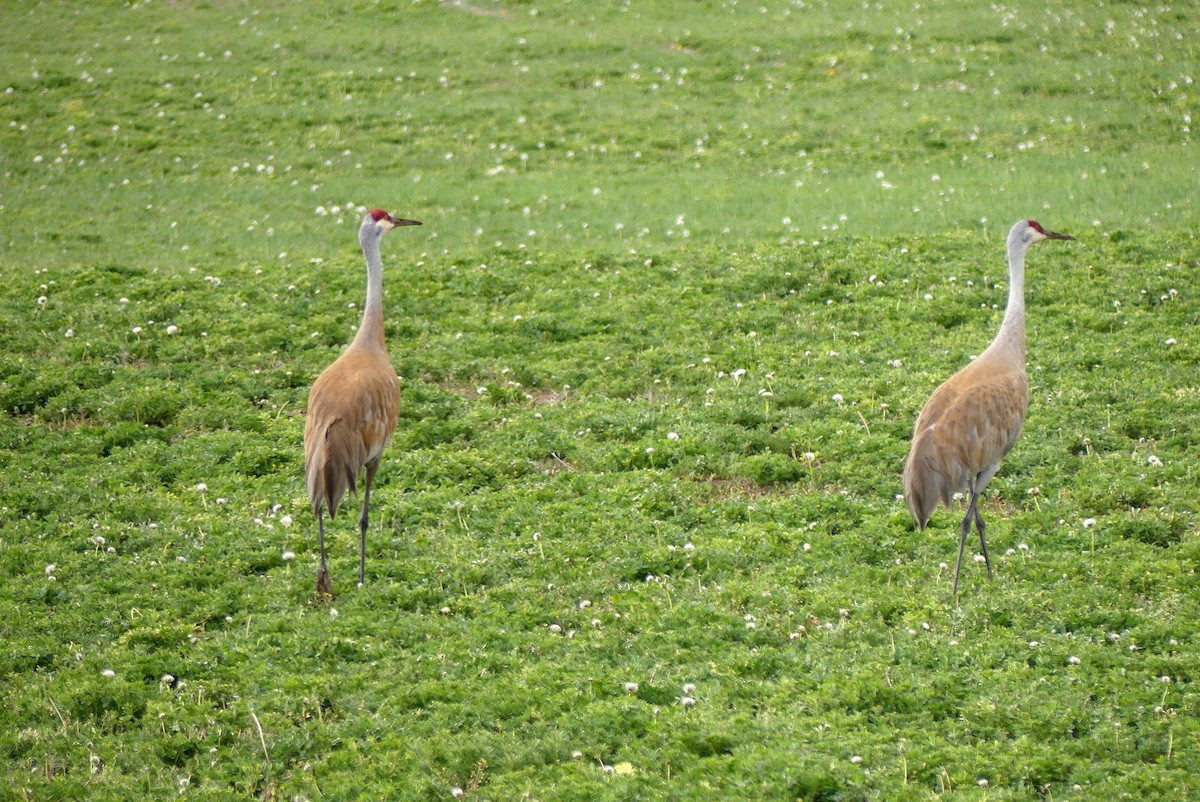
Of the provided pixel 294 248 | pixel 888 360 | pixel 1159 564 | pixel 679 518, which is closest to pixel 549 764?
pixel 679 518

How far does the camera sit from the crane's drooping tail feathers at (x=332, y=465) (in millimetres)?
8586

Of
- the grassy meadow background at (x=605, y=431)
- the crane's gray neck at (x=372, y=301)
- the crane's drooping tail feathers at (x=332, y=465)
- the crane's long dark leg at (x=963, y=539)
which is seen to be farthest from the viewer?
the crane's gray neck at (x=372, y=301)

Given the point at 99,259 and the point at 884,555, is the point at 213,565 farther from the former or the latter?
the point at 99,259

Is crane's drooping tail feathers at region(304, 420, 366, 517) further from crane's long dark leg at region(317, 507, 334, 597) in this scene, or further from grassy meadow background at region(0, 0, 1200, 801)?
grassy meadow background at region(0, 0, 1200, 801)

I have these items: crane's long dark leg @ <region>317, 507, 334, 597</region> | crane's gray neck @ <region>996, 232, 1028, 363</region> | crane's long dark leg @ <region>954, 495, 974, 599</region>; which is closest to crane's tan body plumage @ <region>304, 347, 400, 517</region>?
crane's long dark leg @ <region>317, 507, 334, 597</region>

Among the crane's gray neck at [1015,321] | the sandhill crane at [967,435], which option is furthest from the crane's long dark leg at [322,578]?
the crane's gray neck at [1015,321]

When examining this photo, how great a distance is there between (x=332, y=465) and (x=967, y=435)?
4403mm

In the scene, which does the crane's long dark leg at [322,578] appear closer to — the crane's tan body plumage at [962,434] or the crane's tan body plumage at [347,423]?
the crane's tan body plumage at [347,423]

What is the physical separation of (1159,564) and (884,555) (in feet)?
5.89

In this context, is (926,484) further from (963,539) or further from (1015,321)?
(1015,321)

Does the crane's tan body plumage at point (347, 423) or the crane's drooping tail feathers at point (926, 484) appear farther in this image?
the crane's tan body plumage at point (347, 423)

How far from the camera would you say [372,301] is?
988 centimetres

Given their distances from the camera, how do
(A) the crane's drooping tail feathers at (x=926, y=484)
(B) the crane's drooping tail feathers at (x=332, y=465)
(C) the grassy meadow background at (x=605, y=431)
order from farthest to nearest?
1. (B) the crane's drooping tail feathers at (x=332, y=465)
2. (A) the crane's drooping tail feathers at (x=926, y=484)
3. (C) the grassy meadow background at (x=605, y=431)

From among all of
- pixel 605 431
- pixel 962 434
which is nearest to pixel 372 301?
pixel 605 431
